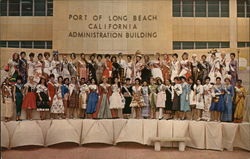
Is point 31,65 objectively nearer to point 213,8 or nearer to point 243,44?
point 213,8

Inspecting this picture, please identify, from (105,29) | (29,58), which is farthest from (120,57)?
(29,58)

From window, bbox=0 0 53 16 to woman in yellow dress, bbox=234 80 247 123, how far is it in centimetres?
677

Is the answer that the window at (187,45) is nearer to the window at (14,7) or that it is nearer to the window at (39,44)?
the window at (39,44)

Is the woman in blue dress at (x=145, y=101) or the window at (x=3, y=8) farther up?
the window at (x=3, y=8)

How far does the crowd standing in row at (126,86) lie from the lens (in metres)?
10.7

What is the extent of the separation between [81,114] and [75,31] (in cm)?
285

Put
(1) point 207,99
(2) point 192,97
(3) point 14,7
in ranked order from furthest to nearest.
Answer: (2) point 192,97 < (1) point 207,99 < (3) point 14,7

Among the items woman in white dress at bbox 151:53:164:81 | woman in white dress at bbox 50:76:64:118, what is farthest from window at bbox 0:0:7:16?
woman in white dress at bbox 151:53:164:81

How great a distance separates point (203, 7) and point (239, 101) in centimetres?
367

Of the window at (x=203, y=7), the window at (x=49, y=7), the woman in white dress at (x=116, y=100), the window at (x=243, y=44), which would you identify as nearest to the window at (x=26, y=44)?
the window at (x=49, y=7)

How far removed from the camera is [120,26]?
11.3 meters

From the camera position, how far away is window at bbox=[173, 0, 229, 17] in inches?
457

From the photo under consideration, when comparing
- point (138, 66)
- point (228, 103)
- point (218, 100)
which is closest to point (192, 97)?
point (218, 100)

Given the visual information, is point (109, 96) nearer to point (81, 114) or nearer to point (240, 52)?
point (81, 114)
